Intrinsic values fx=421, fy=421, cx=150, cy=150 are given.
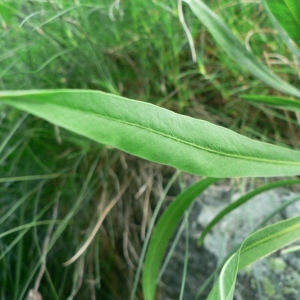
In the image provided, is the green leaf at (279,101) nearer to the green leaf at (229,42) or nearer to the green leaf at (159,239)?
the green leaf at (229,42)

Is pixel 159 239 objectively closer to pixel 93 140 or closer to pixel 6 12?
pixel 93 140

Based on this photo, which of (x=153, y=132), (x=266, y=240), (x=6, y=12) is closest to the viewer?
(x=153, y=132)

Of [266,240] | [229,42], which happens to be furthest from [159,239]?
[229,42]

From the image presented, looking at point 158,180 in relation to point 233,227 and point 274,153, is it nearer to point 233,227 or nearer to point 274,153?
point 233,227

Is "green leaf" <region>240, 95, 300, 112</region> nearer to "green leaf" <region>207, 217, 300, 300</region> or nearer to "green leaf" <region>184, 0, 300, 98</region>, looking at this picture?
"green leaf" <region>184, 0, 300, 98</region>

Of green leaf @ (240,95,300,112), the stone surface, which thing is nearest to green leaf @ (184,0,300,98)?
green leaf @ (240,95,300,112)

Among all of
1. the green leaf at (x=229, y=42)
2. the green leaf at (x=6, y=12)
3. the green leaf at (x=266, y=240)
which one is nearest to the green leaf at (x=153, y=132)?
the green leaf at (x=266, y=240)
